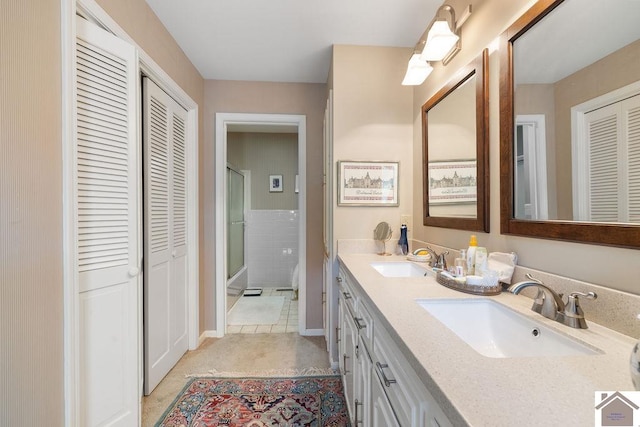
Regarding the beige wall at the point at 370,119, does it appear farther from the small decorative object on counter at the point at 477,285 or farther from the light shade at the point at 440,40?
the small decorative object on counter at the point at 477,285

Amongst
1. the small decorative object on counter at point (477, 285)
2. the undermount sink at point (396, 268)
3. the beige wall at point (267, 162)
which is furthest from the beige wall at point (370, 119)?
the beige wall at point (267, 162)

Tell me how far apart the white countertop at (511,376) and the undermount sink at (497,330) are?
32 mm

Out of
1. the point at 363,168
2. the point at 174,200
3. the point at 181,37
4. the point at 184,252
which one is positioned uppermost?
the point at 181,37

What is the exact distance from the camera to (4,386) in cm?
80

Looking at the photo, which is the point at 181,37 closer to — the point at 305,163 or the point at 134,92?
the point at 134,92

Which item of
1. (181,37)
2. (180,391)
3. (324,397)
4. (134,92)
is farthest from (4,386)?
(181,37)

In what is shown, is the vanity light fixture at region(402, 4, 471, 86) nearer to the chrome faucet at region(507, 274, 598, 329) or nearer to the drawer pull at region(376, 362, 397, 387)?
the chrome faucet at region(507, 274, 598, 329)

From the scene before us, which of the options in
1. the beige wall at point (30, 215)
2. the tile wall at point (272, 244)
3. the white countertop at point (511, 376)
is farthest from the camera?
the tile wall at point (272, 244)

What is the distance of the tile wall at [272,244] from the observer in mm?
4113

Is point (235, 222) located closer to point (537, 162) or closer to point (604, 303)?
point (537, 162)

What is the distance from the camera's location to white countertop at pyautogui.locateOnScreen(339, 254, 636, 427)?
41cm

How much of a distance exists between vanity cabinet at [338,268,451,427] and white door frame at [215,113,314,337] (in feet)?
3.17

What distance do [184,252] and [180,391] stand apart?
3.26 ft

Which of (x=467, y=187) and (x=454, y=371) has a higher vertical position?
(x=467, y=187)
